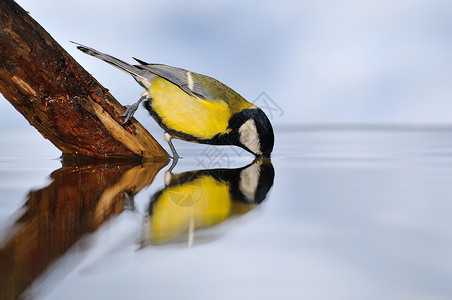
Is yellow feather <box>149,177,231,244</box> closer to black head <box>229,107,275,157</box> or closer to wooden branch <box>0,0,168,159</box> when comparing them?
black head <box>229,107,275,157</box>

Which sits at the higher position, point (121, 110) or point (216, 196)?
point (121, 110)

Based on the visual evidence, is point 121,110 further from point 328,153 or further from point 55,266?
point 55,266

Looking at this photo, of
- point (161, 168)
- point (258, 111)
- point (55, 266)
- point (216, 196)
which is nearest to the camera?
point (55, 266)

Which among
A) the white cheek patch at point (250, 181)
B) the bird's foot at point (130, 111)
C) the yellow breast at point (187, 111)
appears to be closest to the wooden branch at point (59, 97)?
the bird's foot at point (130, 111)

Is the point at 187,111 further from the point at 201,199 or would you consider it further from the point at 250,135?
the point at 201,199

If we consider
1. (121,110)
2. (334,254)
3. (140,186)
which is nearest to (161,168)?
(121,110)

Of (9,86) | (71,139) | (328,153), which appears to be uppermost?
(9,86)

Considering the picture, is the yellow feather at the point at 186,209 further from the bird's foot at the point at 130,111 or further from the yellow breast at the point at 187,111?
the bird's foot at the point at 130,111
